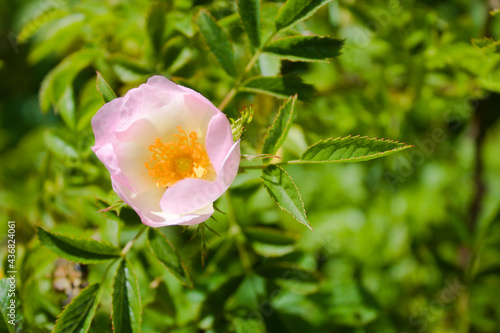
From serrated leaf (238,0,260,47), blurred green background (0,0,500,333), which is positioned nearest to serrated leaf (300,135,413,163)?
blurred green background (0,0,500,333)

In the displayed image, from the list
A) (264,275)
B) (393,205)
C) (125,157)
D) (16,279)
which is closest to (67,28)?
(125,157)

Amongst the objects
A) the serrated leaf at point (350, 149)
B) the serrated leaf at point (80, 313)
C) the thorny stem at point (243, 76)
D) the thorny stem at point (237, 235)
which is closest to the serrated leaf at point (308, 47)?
the thorny stem at point (243, 76)

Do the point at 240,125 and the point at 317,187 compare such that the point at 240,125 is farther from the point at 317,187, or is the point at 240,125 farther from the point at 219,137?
the point at 317,187

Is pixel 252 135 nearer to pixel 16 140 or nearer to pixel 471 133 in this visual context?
pixel 471 133

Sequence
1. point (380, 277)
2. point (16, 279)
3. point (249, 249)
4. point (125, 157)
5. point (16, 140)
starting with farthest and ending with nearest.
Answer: point (16, 140), point (380, 277), point (249, 249), point (16, 279), point (125, 157)

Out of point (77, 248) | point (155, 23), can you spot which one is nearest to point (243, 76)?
point (155, 23)
